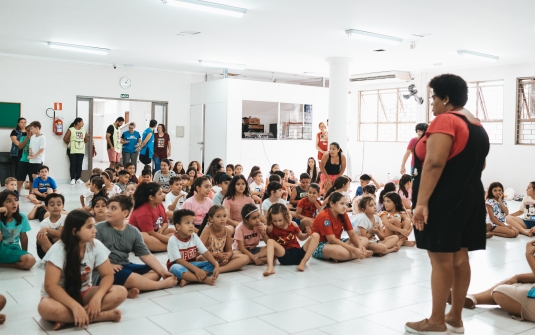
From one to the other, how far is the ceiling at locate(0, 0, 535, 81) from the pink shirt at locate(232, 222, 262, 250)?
3619mm

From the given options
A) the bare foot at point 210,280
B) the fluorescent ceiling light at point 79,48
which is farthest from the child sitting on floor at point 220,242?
the fluorescent ceiling light at point 79,48

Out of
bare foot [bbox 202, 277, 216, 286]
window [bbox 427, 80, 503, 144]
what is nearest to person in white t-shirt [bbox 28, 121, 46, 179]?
bare foot [bbox 202, 277, 216, 286]

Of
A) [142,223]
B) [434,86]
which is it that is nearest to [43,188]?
[142,223]

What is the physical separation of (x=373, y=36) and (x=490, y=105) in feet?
18.9

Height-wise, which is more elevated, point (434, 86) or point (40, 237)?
point (434, 86)

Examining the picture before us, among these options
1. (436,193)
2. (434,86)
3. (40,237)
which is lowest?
(40,237)

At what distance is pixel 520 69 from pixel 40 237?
11.9 meters

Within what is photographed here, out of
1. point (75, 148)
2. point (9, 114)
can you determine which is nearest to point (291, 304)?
point (75, 148)

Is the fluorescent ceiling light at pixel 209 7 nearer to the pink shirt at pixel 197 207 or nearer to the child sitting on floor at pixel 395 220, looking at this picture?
the pink shirt at pixel 197 207

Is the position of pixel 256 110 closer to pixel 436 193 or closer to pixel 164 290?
pixel 164 290

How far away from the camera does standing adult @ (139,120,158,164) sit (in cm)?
1338

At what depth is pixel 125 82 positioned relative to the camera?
48.2 feet

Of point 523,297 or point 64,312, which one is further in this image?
point 523,297

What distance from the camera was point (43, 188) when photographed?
8.84 m
